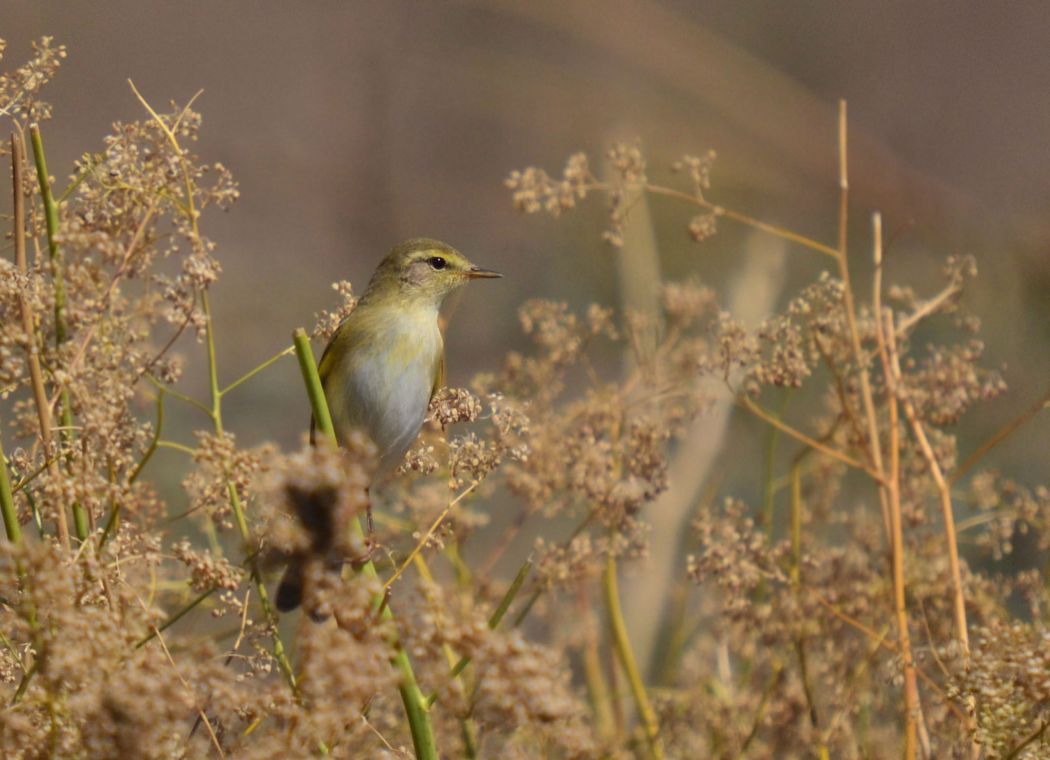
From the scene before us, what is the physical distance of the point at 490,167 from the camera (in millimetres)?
3332

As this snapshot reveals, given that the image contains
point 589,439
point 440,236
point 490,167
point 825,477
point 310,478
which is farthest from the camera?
point 490,167

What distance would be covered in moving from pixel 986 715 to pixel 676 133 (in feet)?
8.62

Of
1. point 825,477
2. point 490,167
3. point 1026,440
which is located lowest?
point 825,477

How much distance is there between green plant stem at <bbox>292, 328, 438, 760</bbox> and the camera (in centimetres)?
63

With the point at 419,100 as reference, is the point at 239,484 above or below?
below

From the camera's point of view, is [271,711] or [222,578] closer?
[271,711]

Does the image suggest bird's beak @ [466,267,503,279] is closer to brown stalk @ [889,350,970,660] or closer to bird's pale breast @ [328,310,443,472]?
bird's pale breast @ [328,310,443,472]

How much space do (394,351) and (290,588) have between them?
2.45 ft

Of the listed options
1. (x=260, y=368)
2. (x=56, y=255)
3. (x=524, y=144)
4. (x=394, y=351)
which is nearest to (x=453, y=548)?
(x=394, y=351)

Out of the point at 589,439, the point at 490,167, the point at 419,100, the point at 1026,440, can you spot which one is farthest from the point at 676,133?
the point at 589,439

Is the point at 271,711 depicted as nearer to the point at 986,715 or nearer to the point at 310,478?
the point at 310,478

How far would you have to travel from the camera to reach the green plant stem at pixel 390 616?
2.07 ft

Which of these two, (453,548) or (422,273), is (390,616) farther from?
(422,273)

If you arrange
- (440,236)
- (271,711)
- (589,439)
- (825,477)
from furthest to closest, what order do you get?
(440,236), (825,477), (589,439), (271,711)
